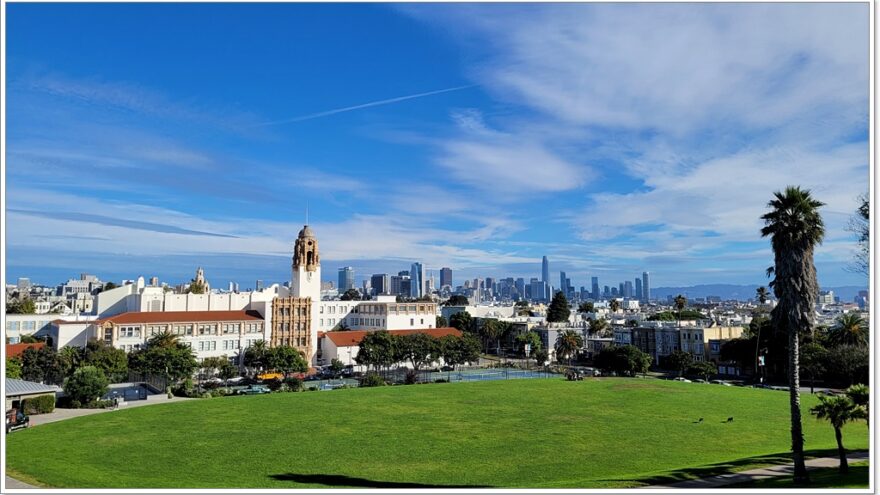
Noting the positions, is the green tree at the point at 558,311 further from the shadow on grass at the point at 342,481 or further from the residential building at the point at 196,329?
the shadow on grass at the point at 342,481

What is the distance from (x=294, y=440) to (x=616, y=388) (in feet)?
103

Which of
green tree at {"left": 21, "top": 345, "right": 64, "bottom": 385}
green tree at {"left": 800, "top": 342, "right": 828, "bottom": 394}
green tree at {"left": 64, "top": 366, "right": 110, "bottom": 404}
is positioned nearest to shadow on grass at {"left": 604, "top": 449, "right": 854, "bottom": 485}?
green tree at {"left": 64, "top": 366, "right": 110, "bottom": 404}

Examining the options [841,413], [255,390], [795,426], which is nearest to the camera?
[795,426]

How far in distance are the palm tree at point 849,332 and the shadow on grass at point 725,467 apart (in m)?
44.2

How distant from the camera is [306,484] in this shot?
22.0m

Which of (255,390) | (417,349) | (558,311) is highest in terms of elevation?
(558,311)

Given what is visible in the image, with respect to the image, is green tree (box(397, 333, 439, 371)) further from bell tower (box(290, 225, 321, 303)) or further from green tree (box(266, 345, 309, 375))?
bell tower (box(290, 225, 321, 303))

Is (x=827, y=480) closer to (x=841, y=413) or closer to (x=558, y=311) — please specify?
(x=841, y=413)

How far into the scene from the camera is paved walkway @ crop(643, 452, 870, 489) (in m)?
21.2

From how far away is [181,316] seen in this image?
7575 cm

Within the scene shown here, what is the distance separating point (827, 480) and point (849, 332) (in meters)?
53.3

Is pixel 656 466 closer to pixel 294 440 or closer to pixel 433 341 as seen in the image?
pixel 294 440

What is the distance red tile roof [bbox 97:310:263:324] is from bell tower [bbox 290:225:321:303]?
6.82m

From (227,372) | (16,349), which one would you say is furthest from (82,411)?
(16,349)
